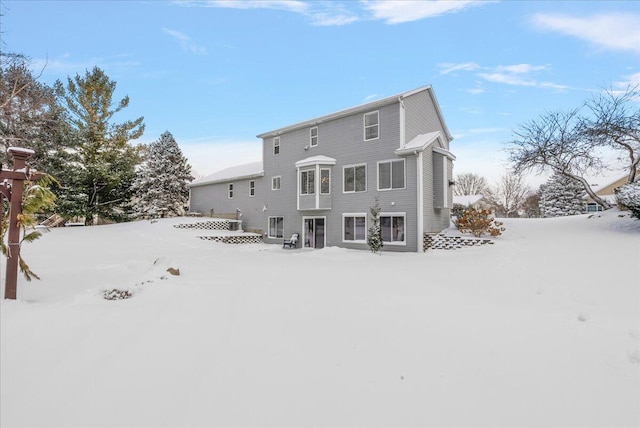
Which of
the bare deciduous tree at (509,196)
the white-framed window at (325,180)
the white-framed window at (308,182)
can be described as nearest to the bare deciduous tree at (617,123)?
the white-framed window at (325,180)

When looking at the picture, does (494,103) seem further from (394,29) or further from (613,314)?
(613,314)

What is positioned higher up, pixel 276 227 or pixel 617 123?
pixel 617 123

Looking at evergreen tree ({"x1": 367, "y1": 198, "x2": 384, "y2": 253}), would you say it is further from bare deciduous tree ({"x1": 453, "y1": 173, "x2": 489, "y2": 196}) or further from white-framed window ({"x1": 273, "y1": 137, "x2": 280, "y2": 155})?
bare deciduous tree ({"x1": 453, "y1": 173, "x2": 489, "y2": 196})

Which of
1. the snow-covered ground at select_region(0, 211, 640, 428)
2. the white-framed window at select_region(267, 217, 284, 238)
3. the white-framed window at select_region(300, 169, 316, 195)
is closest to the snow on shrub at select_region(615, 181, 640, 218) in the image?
the snow-covered ground at select_region(0, 211, 640, 428)

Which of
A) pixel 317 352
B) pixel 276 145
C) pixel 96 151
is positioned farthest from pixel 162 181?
pixel 317 352

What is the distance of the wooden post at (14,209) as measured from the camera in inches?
190

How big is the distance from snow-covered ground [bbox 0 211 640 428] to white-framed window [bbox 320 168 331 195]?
34.5 ft

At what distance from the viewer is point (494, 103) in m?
14.7

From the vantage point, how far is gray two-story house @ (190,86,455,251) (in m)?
14.9

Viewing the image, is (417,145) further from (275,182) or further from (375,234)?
(275,182)

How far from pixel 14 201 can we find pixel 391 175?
44.8 ft

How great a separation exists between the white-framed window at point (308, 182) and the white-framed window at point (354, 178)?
1.81 m

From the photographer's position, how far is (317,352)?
12.4ft

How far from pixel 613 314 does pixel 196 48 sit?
15.3 m
